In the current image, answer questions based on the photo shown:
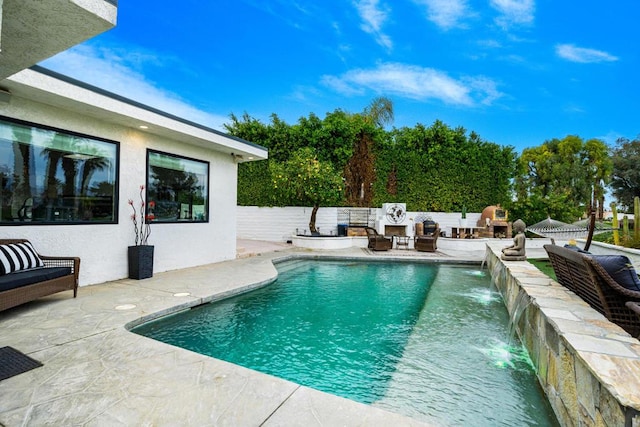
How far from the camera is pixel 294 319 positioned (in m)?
4.22

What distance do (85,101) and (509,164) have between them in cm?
1484

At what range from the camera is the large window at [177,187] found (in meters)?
6.38

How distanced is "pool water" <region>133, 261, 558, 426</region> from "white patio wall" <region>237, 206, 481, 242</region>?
735 centimetres

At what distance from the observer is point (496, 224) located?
12.0m

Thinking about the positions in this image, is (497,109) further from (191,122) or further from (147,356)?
(147,356)

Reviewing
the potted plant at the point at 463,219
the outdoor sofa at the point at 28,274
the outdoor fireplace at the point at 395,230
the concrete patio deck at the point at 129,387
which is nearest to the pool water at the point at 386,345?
the concrete patio deck at the point at 129,387

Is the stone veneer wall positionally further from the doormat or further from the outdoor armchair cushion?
the doormat

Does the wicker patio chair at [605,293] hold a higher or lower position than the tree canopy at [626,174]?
lower

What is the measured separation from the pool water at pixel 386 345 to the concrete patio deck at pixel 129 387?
19.7 inches

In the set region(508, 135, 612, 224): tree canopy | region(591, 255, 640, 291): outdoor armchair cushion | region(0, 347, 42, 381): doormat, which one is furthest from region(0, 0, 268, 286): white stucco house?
region(508, 135, 612, 224): tree canopy

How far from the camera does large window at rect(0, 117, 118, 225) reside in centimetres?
433

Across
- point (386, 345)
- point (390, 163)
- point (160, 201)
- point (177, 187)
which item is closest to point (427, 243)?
point (390, 163)

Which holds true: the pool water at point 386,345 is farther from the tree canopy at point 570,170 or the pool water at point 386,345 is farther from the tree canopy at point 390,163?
the tree canopy at point 570,170

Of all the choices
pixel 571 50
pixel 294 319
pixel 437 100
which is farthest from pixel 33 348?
pixel 571 50
